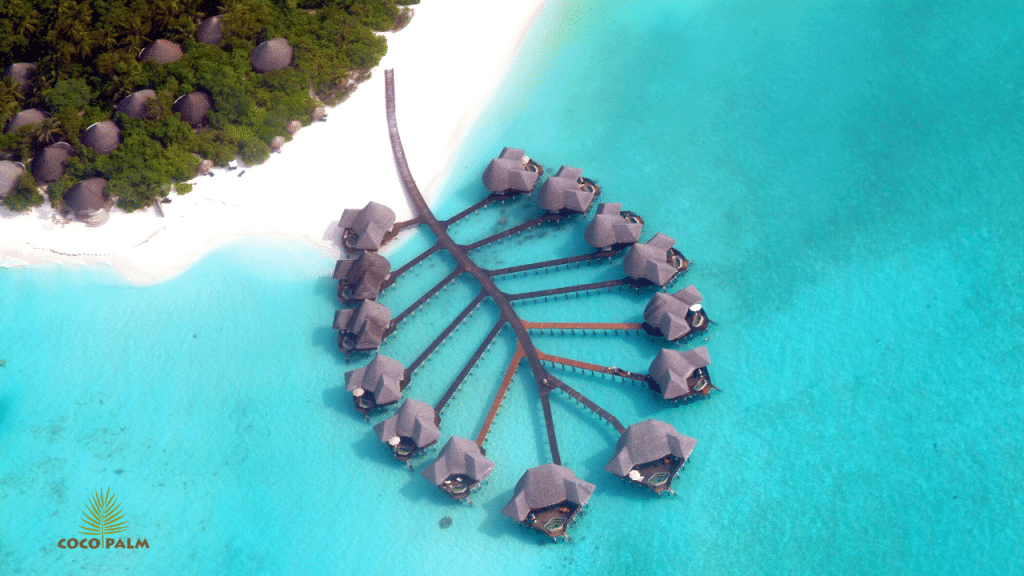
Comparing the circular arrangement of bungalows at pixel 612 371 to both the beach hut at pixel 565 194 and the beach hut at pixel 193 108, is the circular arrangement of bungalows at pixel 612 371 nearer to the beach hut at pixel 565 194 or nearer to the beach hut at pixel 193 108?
the beach hut at pixel 565 194

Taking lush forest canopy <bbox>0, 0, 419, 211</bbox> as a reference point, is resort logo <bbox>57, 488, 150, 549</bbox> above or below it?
below

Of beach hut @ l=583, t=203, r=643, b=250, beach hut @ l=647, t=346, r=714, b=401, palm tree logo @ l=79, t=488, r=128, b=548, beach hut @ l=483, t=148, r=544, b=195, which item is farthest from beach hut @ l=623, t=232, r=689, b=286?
palm tree logo @ l=79, t=488, r=128, b=548

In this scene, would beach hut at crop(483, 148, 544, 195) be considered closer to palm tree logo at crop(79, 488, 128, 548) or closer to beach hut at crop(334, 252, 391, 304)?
beach hut at crop(334, 252, 391, 304)

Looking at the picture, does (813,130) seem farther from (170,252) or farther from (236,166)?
(170,252)

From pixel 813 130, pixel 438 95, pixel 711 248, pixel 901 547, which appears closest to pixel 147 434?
pixel 438 95

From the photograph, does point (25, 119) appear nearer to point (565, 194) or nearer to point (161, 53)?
point (161, 53)

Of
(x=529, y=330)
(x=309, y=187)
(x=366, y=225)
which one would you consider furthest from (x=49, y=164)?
(x=529, y=330)

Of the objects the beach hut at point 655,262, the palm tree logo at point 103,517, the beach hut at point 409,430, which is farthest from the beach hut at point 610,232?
the palm tree logo at point 103,517
